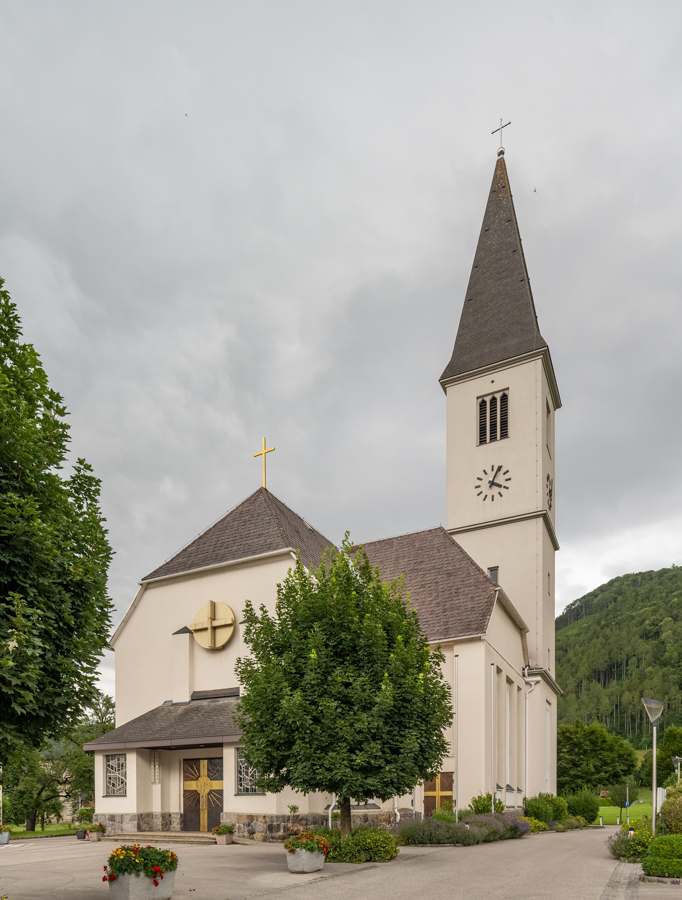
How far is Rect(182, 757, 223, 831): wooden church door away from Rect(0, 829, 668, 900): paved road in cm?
460

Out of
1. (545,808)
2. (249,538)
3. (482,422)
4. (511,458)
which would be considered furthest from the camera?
(482,422)

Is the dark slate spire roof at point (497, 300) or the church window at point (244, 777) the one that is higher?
the dark slate spire roof at point (497, 300)

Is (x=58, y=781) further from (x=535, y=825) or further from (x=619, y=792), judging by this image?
(x=619, y=792)

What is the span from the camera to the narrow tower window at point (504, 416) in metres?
40.7

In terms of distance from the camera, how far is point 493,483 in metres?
40.0

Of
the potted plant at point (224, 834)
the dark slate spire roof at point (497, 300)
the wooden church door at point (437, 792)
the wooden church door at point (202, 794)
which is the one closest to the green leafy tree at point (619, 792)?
the dark slate spire roof at point (497, 300)

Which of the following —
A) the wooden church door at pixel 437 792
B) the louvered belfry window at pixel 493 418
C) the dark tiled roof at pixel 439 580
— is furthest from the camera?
the louvered belfry window at pixel 493 418

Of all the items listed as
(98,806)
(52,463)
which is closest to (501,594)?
(98,806)

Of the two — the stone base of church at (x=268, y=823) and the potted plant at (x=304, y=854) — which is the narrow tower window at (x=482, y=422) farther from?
the potted plant at (x=304, y=854)

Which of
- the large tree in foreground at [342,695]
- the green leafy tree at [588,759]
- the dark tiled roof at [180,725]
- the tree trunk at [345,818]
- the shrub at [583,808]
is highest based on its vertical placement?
the large tree in foreground at [342,695]

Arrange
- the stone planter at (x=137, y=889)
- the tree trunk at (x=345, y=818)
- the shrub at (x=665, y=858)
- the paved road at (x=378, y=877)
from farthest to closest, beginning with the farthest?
1. the tree trunk at (x=345, y=818)
2. the shrub at (x=665, y=858)
3. the paved road at (x=378, y=877)
4. the stone planter at (x=137, y=889)

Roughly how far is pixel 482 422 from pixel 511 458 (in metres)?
3.06

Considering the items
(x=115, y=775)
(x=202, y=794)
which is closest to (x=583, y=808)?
(x=202, y=794)

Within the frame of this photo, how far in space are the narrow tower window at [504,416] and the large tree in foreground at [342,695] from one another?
23073 millimetres
